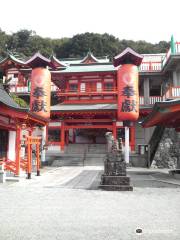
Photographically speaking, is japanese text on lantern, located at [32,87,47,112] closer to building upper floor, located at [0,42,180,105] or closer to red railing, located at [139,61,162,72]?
building upper floor, located at [0,42,180,105]

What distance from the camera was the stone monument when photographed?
1045 centimetres

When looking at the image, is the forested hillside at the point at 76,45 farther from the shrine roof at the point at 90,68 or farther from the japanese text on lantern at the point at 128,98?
the japanese text on lantern at the point at 128,98

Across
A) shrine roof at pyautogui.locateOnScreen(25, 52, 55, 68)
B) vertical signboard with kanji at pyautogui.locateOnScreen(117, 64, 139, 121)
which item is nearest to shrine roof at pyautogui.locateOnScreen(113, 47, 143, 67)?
vertical signboard with kanji at pyautogui.locateOnScreen(117, 64, 139, 121)

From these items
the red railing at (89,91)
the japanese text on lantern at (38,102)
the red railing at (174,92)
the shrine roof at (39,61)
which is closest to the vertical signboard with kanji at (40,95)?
the japanese text on lantern at (38,102)

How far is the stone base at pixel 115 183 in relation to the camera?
10.4m

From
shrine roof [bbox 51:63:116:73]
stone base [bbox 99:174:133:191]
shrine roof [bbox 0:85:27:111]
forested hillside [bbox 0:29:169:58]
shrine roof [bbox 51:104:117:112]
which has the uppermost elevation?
forested hillside [bbox 0:29:169:58]

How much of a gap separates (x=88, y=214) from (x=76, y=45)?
66.6 metres

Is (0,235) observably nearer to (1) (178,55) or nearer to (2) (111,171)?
(2) (111,171)

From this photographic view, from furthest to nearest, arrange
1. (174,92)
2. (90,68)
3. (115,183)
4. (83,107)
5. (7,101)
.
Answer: (90,68) → (83,107) → (174,92) → (7,101) → (115,183)

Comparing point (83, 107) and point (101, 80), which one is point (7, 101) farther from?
point (101, 80)

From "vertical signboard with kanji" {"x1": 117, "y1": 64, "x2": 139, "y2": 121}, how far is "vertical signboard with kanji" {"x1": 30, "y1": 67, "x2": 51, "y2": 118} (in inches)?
229

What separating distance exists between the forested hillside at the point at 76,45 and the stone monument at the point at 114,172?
57.4 metres

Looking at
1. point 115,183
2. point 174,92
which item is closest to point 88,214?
point 115,183

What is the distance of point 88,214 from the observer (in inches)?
255
